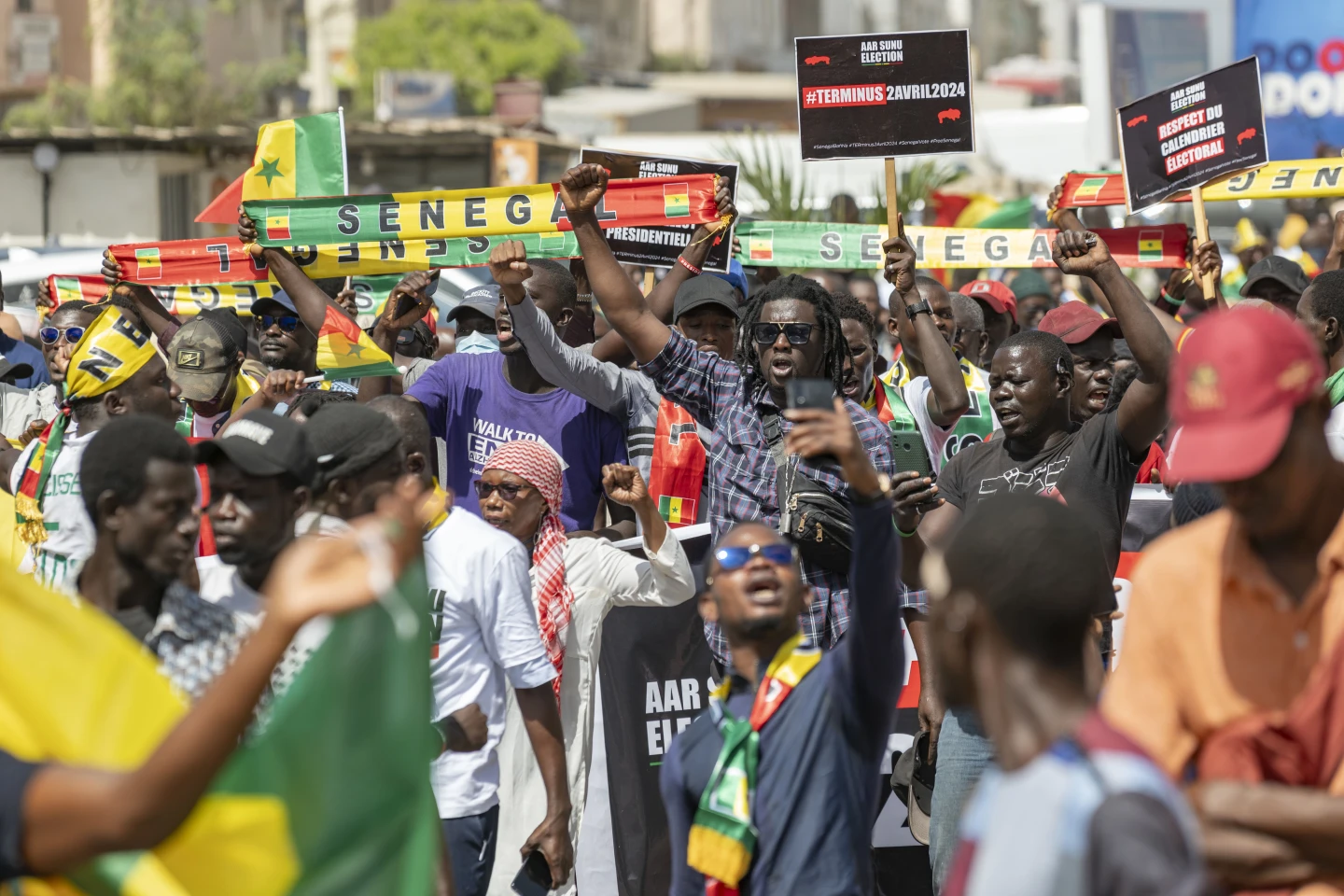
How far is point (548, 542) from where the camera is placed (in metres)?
5.79

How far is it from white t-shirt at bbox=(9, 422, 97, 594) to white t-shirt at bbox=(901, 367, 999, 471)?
3.32 m

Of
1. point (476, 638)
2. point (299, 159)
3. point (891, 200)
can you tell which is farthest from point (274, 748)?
point (299, 159)

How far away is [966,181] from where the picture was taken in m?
26.0

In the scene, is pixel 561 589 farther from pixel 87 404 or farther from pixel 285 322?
pixel 285 322

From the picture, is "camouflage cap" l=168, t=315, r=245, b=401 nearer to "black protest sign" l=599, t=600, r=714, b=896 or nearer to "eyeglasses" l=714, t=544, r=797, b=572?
"black protest sign" l=599, t=600, r=714, b=896

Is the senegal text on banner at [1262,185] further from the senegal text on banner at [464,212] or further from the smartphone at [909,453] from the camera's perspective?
the smartphone at [909,453]

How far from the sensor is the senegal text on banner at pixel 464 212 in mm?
7863

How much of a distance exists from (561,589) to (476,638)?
1.12m

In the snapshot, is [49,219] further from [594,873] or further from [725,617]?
[725,617]

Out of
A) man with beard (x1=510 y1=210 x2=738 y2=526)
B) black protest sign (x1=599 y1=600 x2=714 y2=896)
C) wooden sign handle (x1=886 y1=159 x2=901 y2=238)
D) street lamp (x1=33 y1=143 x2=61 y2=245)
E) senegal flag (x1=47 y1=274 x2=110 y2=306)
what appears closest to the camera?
man with beard (x1=510 y1=210 x2=738 y2=526)

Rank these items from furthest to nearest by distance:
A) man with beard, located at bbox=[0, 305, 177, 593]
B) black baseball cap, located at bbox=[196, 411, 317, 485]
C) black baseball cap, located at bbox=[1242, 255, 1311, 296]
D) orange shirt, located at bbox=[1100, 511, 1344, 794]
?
black baseball cap, located at bbox=[1242, 255, 1311, 296] < man with beard, located at bbox=[0, 305, 177, 593] < black baseball cap, located at bbox=[196, 411, 317, 485] < orange shirt, located at bbox=[1100, 511, 1344, 794]

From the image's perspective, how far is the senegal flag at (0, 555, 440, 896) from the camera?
269 centimetres

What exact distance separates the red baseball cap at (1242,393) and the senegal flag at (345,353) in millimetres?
4497

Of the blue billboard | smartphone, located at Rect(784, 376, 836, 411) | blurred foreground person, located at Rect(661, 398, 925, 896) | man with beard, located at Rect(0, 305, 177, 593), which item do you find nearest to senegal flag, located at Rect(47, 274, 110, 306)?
man with beard, located at Rect(0, 305, 177, 593)
